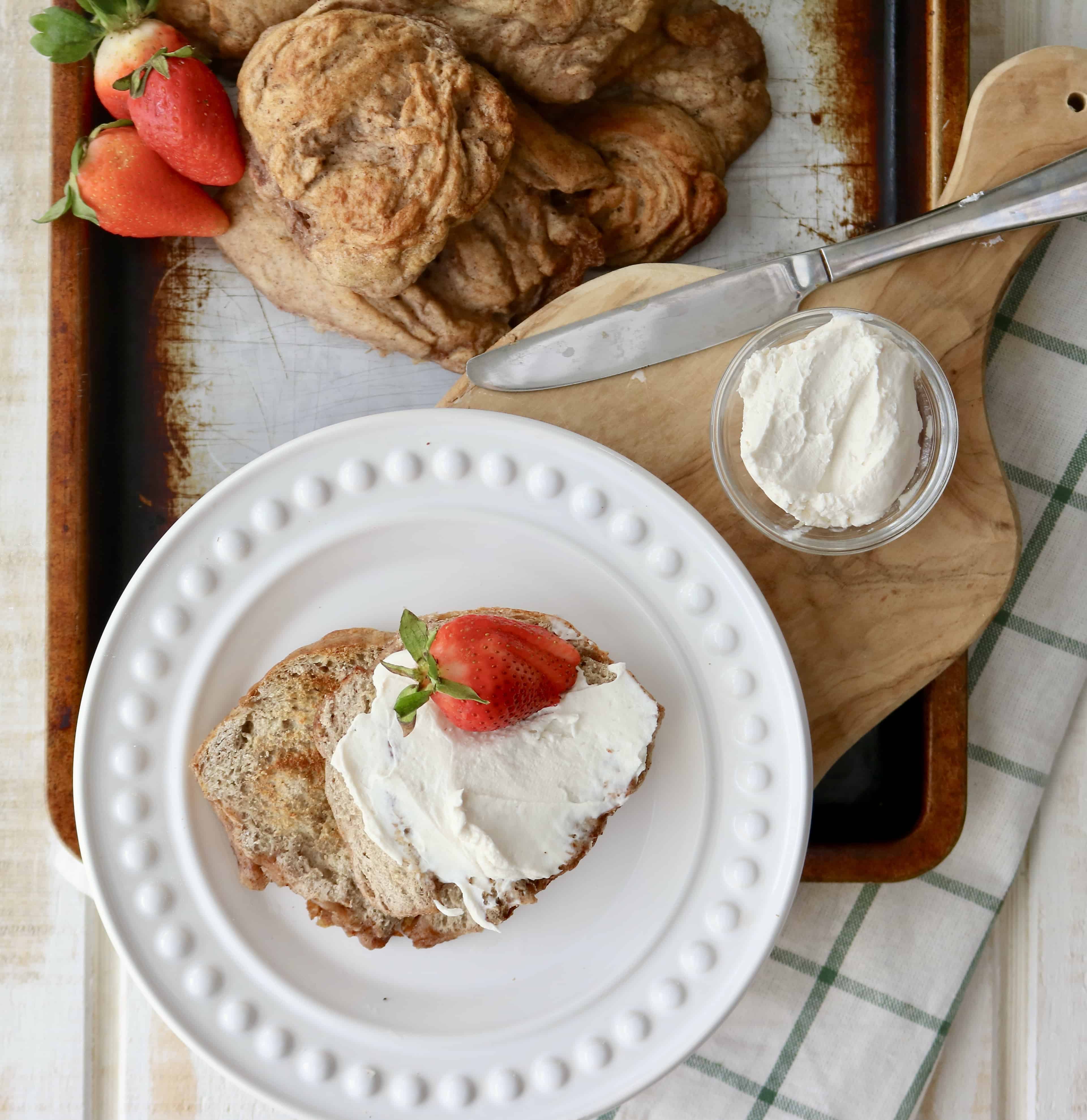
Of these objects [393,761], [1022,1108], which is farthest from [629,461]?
[1022,1108]

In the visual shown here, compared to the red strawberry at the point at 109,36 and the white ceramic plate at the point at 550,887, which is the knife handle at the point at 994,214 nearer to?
the white ceramic plate at the point at 550,887

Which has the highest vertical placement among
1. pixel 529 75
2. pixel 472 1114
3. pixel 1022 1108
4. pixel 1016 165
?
pixel 529 75

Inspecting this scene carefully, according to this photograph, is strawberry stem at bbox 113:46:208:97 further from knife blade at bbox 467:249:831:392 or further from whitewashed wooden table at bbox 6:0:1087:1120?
knife blade at bbox 467:249:831:392

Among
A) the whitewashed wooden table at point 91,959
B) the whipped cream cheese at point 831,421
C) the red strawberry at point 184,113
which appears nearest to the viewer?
the whipped cream cheese at point 831,421

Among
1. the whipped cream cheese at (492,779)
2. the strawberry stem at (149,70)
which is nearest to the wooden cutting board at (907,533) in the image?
the whipped cream cheese at (492,779)

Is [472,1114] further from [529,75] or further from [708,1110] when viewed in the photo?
[529,75]
